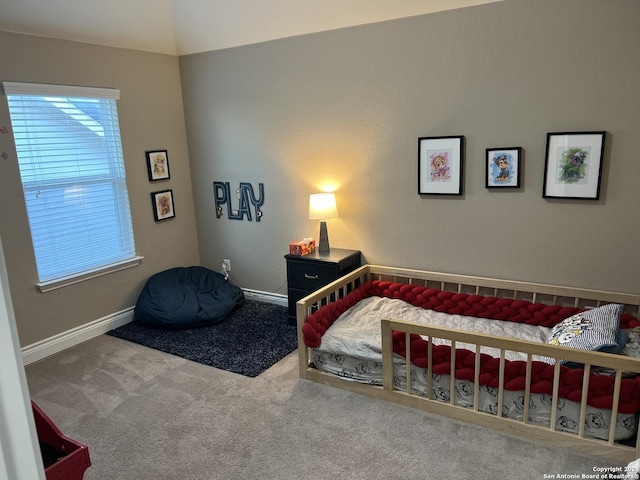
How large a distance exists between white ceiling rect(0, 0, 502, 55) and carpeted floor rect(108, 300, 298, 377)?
2333 millimetres

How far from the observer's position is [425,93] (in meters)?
3.36

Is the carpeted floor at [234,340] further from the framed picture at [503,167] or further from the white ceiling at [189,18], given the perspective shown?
the white ceiling at [189,18]

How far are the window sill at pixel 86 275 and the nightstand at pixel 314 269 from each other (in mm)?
1424

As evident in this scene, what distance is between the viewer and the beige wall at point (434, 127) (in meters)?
2.86

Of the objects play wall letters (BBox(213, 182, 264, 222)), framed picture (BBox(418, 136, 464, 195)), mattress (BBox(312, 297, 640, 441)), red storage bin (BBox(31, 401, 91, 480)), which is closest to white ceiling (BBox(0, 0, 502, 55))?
framed picture (BBox(418, 136, 464, 195))

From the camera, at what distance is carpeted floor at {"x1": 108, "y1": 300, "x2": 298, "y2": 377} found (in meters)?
3.36

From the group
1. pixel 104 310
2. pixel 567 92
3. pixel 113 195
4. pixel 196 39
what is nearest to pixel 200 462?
pixel 104 310

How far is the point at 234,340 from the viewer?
3.69m

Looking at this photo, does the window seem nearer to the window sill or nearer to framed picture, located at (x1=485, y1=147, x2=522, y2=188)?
the window sill

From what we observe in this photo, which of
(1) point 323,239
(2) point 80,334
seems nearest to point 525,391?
(1) point 323,239

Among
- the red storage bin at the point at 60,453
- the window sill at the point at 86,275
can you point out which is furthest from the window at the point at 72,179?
the red storage bin at the point at 60,453

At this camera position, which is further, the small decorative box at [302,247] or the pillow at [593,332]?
the small decorative box at [302,247]

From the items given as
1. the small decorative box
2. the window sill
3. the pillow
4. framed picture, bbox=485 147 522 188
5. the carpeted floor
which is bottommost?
the carpeted floor

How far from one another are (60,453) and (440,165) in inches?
111
